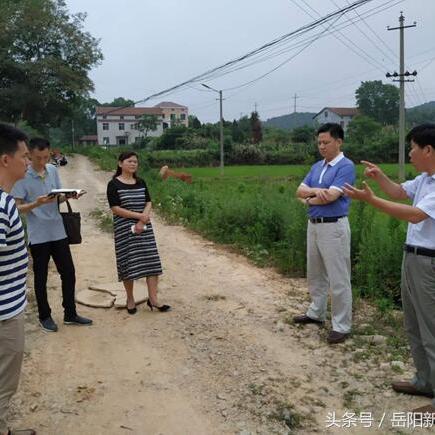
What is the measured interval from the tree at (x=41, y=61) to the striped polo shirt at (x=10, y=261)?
3765 centimetres

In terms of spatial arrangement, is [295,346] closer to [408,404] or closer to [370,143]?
[408,404]

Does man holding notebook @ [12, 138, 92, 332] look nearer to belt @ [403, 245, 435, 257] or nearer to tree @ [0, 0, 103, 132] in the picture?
belt @ [403, 245, 435, 257]

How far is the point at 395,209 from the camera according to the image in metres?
Result: 3.08

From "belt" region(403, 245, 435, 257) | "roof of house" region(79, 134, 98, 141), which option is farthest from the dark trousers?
"roof of house" region(79, 134, 98, 141)

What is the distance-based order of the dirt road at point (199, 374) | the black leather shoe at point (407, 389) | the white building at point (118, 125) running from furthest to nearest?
the white building at point (118, 125)
the black leather shoe at point (407, 389)
the dirt road at point (199, 374)

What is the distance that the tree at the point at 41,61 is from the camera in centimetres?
3703

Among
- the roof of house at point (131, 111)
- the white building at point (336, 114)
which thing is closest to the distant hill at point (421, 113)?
the white building at point (336, 114)

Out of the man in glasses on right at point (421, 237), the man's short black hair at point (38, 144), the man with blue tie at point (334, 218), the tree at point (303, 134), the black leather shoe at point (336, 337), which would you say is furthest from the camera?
the tree at point (303, 134)

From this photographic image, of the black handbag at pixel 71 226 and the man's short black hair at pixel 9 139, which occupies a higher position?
the man's short black hair at pixel 9 139

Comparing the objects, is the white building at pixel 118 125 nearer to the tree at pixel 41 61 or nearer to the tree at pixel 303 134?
the tree at pixel 303 134

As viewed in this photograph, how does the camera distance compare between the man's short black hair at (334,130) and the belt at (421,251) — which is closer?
the belt at (421,251)

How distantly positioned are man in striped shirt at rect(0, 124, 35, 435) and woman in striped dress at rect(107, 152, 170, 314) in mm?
2108

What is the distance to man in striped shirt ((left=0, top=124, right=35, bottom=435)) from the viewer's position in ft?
8.80

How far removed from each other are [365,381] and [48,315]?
9.59 feet
